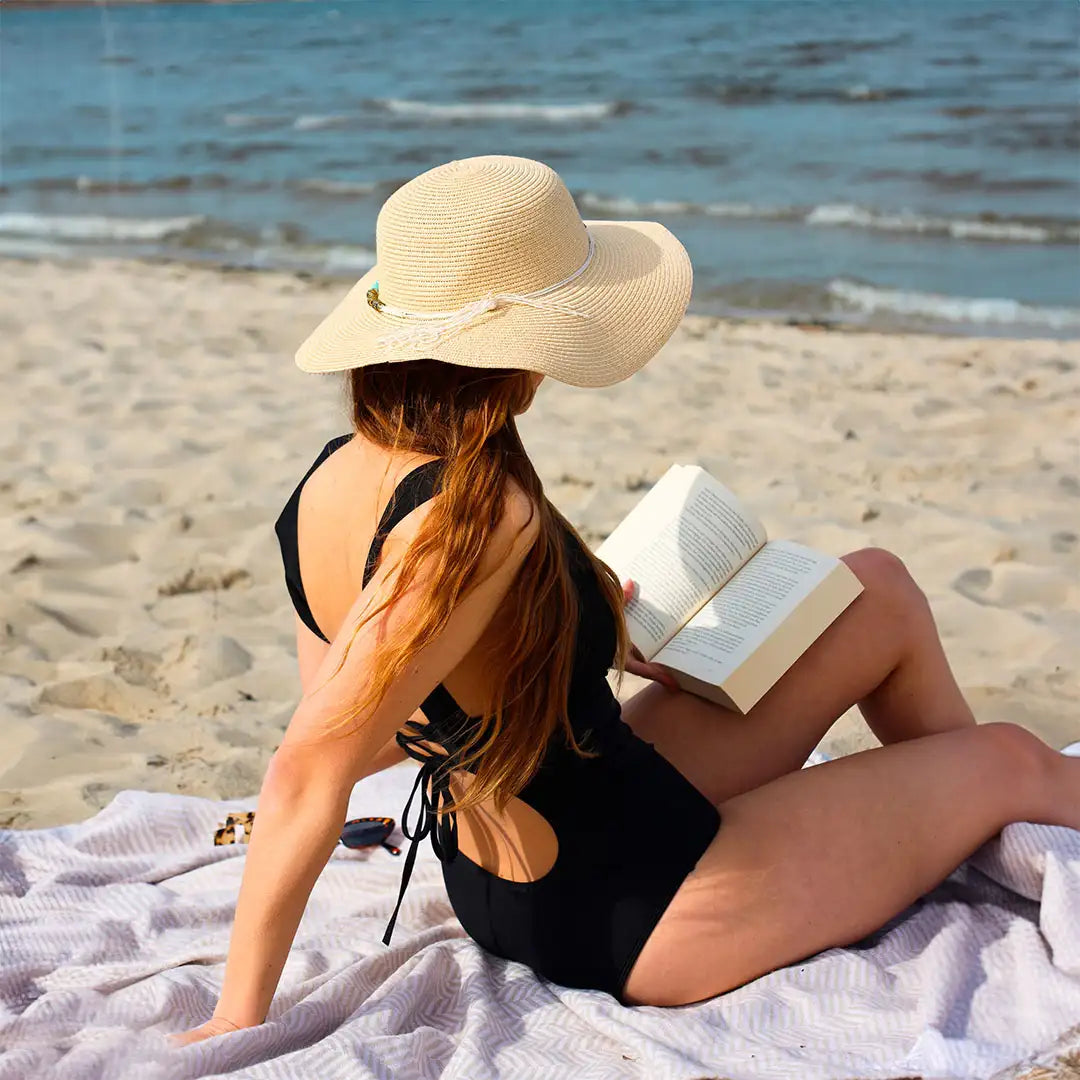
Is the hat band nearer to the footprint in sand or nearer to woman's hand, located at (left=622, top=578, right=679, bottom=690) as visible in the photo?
woman's hand, located at (left=622, top=578, right=679, bottom=690)

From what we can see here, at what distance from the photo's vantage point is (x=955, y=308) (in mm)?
6773

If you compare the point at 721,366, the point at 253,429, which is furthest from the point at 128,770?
the point at 721,366

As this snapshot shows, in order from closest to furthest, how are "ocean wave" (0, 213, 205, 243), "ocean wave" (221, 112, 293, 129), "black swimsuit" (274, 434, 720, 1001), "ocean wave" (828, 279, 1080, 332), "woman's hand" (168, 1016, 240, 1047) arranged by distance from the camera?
"woman's hand" (168, 1016, 240, 1047), "black swimsuit" (274, 434, 720, 1001), "ocean wave" (828, 279, 1080, 332), "ocean wave" (0, 213, 205, 243), "ocean wave" (221, 112, 293, 129)

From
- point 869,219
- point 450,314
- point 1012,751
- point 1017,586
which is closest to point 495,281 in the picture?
point 450,314

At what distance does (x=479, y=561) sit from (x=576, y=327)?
0.33m

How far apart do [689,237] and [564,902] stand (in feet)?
22.7

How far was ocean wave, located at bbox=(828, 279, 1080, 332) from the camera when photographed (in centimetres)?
655

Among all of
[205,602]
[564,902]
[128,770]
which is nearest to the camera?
[564,902]

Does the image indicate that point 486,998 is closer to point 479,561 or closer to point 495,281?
point 479,561

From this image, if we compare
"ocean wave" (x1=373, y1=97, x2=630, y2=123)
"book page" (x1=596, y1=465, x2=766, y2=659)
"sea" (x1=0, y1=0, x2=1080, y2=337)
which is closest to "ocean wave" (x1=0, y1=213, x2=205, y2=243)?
"sea" (x1=0, y1=0, x2=1080, y2=337)

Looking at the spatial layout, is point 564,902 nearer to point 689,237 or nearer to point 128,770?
point 128,770

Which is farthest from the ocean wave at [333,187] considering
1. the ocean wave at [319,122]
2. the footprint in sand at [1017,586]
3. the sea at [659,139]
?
the footprint in sand at [1017,586]

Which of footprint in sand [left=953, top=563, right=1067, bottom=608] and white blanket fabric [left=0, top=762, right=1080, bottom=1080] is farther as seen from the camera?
footprint in sand [left=953, top=563, right=1067, bottom=608]

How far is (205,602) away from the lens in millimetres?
3744
